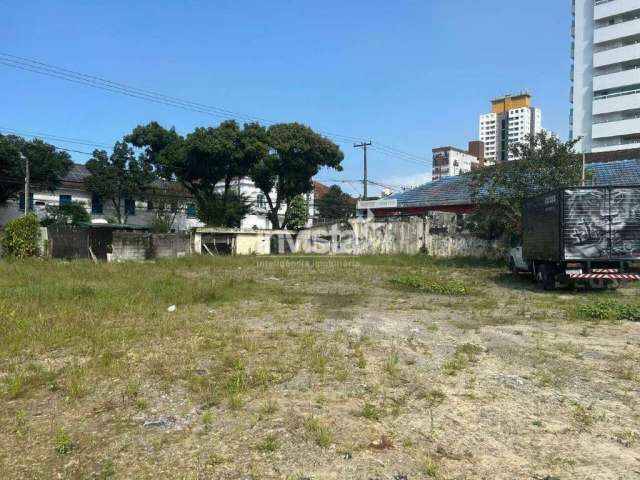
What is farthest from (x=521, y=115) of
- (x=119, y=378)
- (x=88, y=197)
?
(x=119, y=378)

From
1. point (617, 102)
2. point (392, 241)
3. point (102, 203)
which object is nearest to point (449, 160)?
point (617, 102)

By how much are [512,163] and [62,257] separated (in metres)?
20.3

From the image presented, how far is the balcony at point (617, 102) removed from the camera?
56656mm

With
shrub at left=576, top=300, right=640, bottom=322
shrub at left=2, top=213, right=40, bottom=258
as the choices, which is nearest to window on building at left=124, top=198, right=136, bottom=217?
shrub at left=2, top=213, right=40, bottom=258

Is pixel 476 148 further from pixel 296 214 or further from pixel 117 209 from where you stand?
pixel 117 209

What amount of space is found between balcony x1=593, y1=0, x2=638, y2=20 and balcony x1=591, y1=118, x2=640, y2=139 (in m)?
13.3

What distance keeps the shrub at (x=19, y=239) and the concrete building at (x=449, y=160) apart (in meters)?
43.2

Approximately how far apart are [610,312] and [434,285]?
4.97 meters

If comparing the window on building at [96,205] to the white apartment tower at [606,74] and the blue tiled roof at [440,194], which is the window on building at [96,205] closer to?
the blue tiled roof at [440,194]

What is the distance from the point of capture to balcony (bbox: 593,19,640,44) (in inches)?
2244

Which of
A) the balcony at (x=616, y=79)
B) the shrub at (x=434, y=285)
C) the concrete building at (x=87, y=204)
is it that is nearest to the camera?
the shrub at (x=434, y=285)

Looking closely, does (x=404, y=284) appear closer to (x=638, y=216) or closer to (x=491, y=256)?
(x=638, y=216)

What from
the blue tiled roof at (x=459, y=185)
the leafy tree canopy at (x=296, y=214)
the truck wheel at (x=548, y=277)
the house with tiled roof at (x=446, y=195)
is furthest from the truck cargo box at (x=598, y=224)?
the leafy tree canopy at (x=296, y=214)

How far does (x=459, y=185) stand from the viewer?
103ft
